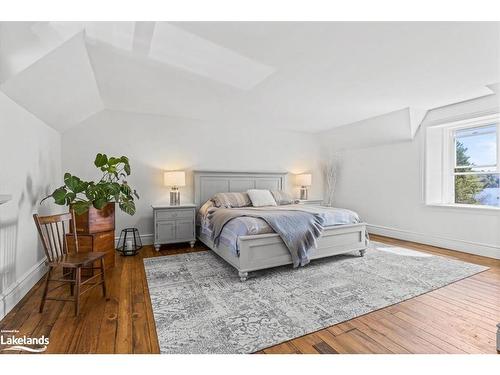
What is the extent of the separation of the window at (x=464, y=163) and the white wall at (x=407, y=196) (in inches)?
7.2

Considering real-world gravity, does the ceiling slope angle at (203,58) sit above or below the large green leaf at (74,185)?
above

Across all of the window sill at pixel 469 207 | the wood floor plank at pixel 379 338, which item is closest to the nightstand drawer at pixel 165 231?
the wood floor plank at pixel 379 338

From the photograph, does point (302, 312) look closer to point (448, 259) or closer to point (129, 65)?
point (448, 259)

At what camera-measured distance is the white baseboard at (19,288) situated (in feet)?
6.28

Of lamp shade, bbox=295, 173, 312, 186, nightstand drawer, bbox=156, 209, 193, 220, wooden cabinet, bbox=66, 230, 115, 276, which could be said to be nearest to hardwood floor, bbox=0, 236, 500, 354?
wooden cabinet, bbox=66, 230, 115, 276

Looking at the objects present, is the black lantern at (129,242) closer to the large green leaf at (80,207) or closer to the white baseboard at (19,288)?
the white baseboard at (19,288)

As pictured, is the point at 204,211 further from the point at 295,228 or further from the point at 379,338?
the point at 379,338

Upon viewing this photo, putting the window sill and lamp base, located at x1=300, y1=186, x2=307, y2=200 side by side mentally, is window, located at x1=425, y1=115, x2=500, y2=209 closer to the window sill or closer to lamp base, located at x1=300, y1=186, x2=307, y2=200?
the window sill

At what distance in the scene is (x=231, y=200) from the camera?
13.4ft

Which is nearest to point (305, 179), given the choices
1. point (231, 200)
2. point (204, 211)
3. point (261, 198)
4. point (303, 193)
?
point (303, 193)

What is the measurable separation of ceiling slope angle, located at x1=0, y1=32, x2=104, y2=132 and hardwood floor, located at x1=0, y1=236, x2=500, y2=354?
6.09 feet

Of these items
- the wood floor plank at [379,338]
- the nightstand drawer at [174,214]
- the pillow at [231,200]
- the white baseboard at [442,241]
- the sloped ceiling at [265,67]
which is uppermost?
the sloped ceiling at [265,67]

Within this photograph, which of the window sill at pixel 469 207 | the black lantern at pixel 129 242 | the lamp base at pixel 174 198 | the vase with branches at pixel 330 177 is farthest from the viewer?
the vase with branches at pixel 330 177
